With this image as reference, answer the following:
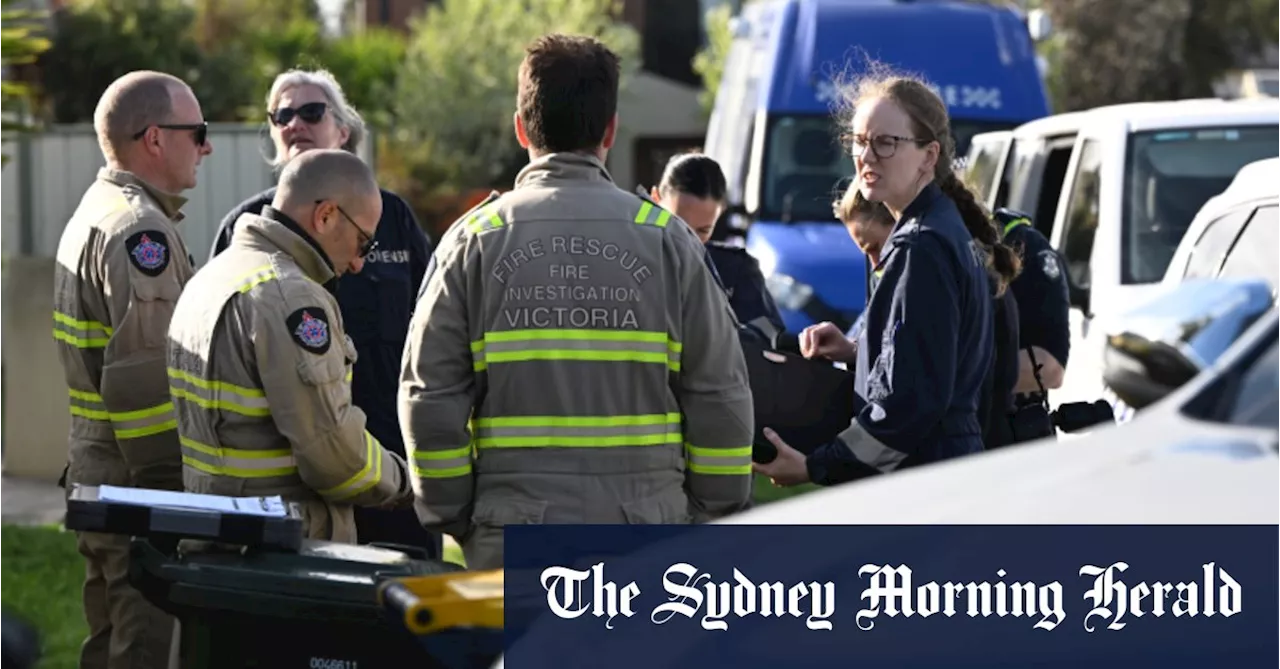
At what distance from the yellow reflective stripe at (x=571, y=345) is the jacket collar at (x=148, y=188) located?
1803 millimetres

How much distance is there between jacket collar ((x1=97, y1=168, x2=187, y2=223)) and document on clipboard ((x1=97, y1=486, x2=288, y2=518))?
5.59 feet

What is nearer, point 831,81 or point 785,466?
point 785,466

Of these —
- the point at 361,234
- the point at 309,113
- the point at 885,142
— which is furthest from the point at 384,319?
the point at 885,142

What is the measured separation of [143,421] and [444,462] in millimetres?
1532

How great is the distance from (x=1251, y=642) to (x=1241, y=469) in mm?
291

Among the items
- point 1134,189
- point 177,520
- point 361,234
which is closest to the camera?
point 177,520

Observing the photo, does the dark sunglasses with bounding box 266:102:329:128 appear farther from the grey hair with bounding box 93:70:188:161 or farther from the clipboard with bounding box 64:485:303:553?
the clipboard with bounding box 64:485:303:553

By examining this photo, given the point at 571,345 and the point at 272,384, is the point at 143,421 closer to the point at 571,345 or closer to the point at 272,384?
the point at 272,384

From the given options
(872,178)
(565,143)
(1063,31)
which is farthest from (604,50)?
(1063,31)

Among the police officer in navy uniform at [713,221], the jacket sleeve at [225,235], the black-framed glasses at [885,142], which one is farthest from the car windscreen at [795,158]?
the black-framed glasses at [885,142]

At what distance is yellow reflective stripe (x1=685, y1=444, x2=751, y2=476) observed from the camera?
12.5 feet

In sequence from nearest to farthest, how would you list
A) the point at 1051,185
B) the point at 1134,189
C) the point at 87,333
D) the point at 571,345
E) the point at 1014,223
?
the point at 571,345
the point at 87,333
the point at 1014,223
the point at 1134,189
the point at 1051,185

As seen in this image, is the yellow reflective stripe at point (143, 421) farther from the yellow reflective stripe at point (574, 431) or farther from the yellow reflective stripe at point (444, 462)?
the yellow reflective stripe at point (574, 431)

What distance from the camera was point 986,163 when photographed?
10758mm
